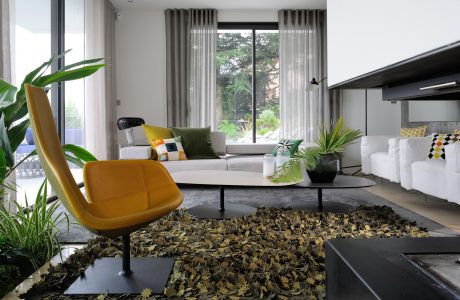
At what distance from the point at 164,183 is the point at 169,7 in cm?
448

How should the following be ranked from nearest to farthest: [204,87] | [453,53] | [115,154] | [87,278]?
[453,53] → [87,278] → [115,154] → [204,87]

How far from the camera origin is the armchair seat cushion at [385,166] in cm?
393

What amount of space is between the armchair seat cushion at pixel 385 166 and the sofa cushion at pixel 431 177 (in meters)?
0.50

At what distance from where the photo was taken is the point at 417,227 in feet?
8.16

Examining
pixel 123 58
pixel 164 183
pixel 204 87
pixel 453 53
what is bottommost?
pixel 164 183

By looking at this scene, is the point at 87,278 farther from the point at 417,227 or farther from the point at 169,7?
the point at 169,7

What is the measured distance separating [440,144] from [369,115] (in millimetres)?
2529

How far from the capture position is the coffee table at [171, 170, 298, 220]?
268 cm

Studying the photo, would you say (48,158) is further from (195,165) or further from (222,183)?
(195,165)

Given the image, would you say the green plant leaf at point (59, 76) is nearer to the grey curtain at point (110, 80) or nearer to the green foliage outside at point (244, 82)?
the grey curtain at point (110, 80)

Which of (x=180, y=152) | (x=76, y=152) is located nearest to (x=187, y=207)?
(x=180, y=152)

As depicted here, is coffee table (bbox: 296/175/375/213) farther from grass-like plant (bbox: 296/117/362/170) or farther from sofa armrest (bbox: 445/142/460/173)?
sofa armrest (bbox: 445/142/460/173)

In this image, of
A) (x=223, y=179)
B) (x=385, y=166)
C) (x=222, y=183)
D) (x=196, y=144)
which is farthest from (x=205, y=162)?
(x=385, y=166)

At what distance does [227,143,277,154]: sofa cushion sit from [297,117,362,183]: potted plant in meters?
1.79
